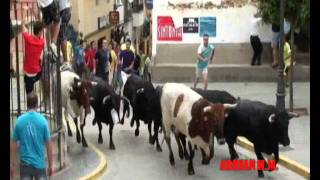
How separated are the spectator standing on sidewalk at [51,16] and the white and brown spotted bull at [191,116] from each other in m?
2.39

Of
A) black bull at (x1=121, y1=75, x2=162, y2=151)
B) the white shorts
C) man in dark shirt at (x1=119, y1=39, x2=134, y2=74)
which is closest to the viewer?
black bull at (x1=121, y1=75, x2=162, y2=151)

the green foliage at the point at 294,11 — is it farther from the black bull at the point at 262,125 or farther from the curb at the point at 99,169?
the curb at the point at 99,169

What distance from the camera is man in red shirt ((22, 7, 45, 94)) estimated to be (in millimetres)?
12688

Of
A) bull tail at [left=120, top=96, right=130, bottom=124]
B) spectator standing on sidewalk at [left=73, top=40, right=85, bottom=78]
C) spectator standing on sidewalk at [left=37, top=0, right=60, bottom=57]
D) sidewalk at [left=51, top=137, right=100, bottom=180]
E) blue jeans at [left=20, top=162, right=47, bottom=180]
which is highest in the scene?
spectator standing on sidewalk at [left=37, top=0, right=60, bottom=57]

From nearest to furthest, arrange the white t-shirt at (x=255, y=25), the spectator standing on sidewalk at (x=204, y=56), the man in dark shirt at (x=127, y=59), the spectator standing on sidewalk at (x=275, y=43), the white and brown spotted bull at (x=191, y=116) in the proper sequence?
the white and brown spotted bull at (x=191, y=116) → the spectator standing on sidewalk at (x=204, y=56) → the man in dark shirt at (x=127, y=59) → the spectator standing on sidewalk at (x=275, y=43) → the white t-shirt at (x=255, y=25)

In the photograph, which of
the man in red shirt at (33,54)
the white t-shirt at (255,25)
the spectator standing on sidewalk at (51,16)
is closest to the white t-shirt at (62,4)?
the spectator standing on sidewalk at (51,16)

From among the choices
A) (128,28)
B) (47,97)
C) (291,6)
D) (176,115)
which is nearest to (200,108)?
(176,115)

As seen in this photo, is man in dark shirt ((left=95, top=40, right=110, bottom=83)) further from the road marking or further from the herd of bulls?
the road marking

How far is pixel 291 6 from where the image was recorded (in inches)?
735

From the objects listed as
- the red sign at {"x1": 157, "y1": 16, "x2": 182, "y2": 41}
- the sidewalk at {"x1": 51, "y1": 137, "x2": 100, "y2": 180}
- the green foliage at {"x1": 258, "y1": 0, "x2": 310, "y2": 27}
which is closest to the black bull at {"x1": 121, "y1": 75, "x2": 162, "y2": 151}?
the sidewalk at {"x1": 51, "y1": 137, "x2": 100, "y2": 180}

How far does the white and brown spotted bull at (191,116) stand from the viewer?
498 inches

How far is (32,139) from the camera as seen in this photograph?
9727 millimetres

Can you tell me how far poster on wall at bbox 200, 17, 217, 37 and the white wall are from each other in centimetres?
12

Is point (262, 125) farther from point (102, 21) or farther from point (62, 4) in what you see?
point (102, 21)
